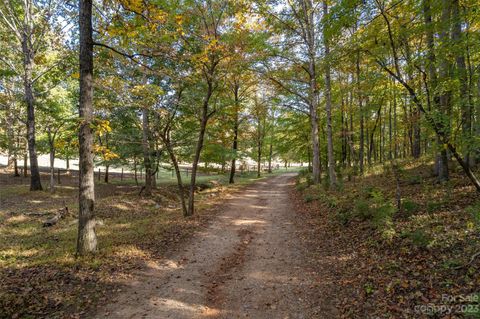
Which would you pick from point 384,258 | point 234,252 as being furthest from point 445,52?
point 234,252

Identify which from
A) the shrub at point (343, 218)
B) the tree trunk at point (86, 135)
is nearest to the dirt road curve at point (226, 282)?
the shrub at point (343, 218)

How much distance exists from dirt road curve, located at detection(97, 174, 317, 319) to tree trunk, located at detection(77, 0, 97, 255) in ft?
6.71

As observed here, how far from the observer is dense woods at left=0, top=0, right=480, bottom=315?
6.21 meters

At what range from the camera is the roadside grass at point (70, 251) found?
4.62 m

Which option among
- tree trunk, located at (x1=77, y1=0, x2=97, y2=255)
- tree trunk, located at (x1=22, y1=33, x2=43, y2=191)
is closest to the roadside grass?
tree trunk, located at (x1=77, y1=0, x2=97, y2=255)

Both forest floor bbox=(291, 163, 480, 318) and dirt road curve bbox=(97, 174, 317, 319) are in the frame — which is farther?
dirt road curve bbox=(97, 174, 317, 319)

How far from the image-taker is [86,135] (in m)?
6.37

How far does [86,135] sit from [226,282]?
4.96 metres

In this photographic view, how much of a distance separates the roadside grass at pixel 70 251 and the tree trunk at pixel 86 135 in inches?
21.8

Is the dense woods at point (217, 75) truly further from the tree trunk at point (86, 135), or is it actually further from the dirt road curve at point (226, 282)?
the dirt road curve at point (226, 282)

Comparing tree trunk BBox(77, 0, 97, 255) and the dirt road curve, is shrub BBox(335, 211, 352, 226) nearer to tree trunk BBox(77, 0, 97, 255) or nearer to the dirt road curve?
the dirt road curve

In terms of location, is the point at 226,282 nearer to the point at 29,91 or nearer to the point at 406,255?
the point at 406,255

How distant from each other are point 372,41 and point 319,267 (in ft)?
22.5

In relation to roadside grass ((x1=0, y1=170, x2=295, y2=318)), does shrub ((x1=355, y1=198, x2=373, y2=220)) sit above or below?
above
